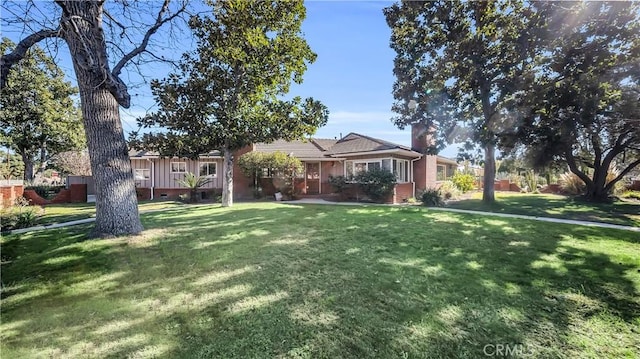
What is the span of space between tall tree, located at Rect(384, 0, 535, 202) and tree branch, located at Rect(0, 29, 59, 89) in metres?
15.2

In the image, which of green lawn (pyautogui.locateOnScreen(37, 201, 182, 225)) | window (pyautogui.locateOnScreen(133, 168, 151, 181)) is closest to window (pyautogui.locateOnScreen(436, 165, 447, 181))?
green lawn (pyautogui.locateOnScreen(37, 201, 182, 225))

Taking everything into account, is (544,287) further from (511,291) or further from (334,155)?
(334,155)

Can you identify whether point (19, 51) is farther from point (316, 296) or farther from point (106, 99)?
point (316, 296)

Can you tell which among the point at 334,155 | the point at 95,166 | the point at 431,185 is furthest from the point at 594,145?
the point at 95,166

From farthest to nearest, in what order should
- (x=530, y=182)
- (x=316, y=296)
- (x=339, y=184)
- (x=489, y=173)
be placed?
(x=530, y=182), (x=339, y=184), (x=489, y=173), (x=316, y=296)

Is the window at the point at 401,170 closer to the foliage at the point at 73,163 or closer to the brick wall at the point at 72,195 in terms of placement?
the brick wall at the point at 72,195

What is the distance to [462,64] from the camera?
15164 mm

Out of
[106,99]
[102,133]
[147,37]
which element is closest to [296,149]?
[147,37]

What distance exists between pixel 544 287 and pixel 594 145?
19.6m

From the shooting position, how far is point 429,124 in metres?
17.0

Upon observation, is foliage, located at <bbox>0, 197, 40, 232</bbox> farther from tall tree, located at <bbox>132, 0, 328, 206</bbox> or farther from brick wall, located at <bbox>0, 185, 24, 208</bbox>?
tall tree, located at <bbox>132, 0, 328, 206</bbox>

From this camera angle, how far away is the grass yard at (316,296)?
3.11m

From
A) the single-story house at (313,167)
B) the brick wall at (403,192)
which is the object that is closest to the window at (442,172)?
the single-story house at (313,167)

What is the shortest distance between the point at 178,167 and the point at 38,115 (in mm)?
12858
